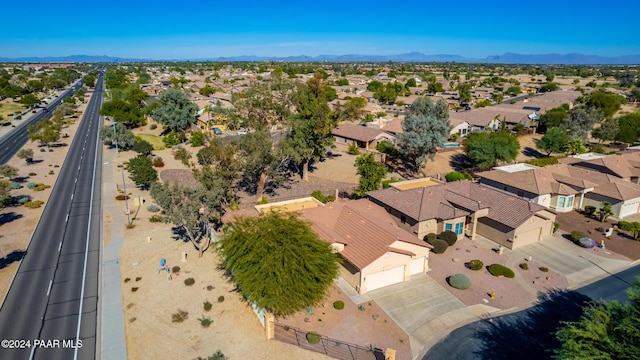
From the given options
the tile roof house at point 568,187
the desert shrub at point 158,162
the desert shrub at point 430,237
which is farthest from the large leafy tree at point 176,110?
the desert shrub at point 430,237

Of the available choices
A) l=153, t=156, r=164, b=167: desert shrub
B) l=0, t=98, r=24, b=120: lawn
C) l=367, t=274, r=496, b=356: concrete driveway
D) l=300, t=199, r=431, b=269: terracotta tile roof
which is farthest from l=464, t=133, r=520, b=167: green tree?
l=0, t=98, r=24, b=120: lawn

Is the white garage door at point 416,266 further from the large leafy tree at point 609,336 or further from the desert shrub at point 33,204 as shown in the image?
the desert shrub at point 33,204

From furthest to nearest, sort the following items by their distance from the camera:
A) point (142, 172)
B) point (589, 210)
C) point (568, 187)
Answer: point (142, 172), point (568, 187), point (589, 210)

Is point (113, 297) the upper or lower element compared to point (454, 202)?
lower

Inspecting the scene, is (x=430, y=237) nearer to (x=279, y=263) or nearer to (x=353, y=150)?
(x=279, y=263)

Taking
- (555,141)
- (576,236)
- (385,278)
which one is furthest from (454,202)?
(555,141)

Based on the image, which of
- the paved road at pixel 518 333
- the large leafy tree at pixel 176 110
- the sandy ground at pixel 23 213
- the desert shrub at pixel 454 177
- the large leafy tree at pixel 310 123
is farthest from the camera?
the large leafy tree at pixel 176 110
